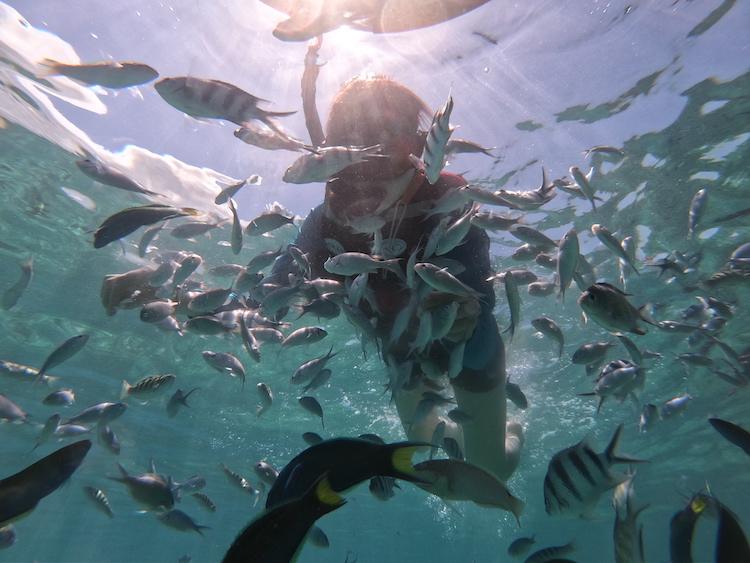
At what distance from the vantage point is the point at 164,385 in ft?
16.4

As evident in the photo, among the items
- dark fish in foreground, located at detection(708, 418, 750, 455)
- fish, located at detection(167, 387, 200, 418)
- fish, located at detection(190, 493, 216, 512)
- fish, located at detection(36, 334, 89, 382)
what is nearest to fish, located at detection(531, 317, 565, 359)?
dark fish in foreground, located at detection(708, 418, 750, 455)

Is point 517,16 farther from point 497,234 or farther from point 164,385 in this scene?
point 164,385

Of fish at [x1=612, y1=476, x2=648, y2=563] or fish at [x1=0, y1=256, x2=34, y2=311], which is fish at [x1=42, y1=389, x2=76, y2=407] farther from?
fish at [x1=612, y1=476, x2=648, y2=563]

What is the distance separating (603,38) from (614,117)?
1905mm

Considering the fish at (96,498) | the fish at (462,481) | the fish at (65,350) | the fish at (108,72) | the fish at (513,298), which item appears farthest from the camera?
the fish at (96,498)

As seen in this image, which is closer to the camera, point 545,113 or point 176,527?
point 176,527

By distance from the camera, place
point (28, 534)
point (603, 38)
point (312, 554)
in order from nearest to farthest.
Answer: point (603, 38) < point (28, 534) < point (312, 554)

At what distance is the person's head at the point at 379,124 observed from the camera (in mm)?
3484

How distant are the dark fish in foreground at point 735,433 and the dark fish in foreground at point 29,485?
306 centimetres

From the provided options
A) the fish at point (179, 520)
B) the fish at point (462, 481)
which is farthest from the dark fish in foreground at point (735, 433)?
the fish at point (179, 520)

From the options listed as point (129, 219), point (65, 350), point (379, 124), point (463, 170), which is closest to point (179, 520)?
point (65, 350)

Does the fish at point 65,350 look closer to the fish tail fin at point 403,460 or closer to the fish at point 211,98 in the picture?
the fish at point 211,98

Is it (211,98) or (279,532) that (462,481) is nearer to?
(279,532)

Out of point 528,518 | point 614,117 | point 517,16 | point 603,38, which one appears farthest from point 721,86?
point 528,518
